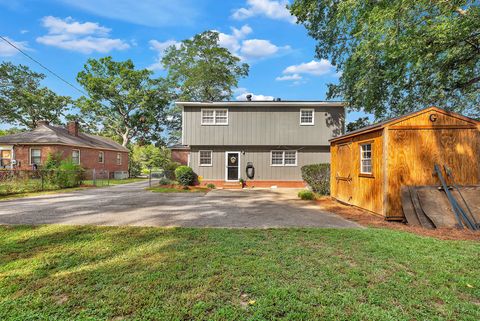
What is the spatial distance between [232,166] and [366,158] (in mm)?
9073

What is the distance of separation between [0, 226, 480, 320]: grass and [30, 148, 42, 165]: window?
1868cm

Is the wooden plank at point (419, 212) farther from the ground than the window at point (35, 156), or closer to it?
closer to it

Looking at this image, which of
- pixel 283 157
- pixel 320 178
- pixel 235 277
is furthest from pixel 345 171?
pixel 235 277

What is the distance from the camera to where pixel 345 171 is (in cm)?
894

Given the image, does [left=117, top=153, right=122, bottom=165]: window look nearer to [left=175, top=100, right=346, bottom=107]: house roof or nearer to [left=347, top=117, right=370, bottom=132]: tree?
[left=175, top=100, right=346, bottom=107]: house roof

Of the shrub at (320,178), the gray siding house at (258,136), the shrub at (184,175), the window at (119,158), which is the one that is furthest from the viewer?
the window at (119,158)

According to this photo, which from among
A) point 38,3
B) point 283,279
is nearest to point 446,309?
point 283,279

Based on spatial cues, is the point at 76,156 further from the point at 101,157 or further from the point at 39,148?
the point at 101,157

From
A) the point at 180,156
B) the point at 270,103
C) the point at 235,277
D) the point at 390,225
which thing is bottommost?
the point at 390,225

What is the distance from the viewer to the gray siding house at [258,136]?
1519 centimetres

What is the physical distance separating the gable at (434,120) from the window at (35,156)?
24.2 m

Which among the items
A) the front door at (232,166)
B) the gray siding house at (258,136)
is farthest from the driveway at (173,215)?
the gray siding house at (258,136)

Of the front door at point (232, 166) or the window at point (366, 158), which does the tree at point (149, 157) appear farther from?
the window at point (366, 158)

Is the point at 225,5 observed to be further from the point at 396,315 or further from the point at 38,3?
the point at 396,315
